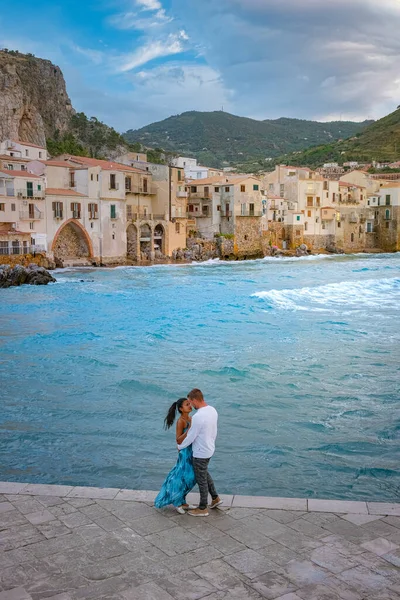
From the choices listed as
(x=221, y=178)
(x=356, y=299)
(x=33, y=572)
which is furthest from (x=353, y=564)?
(x=221, y=178)

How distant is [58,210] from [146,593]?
49.2 meters

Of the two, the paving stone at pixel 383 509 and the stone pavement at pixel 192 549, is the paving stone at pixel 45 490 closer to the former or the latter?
the stone pavement at pixel 192 549

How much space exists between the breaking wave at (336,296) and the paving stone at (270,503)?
22011 millimetres

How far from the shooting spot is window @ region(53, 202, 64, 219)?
5112cm

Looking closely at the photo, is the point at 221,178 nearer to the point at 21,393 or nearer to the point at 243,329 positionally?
the point at 243,329

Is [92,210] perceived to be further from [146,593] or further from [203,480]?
[146,593]

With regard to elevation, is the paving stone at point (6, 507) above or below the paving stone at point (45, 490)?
above

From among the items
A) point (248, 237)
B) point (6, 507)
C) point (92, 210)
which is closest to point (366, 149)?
point (248, 237)

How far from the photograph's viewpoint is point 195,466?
646 centimetres

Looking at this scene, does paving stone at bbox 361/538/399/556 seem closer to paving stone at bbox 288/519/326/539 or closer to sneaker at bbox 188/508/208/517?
paving stone at bbox 288/519/326/539

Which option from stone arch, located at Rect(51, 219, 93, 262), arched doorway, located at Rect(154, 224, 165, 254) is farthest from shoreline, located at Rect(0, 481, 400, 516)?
arched doorway, located at Rect(154, 224, 165, 254)

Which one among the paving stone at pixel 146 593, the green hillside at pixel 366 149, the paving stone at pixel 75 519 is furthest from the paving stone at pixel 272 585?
the green hillside at pixel 366 149

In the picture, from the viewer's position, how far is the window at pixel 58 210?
51125mm

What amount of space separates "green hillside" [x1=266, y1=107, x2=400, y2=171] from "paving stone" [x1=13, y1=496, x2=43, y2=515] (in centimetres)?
12129
